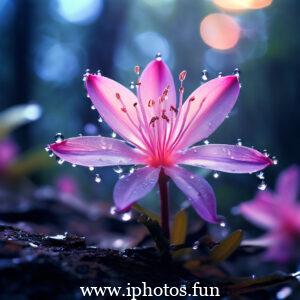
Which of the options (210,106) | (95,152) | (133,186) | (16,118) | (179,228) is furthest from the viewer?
(16,118)

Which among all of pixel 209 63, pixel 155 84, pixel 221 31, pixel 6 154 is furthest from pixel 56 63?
pixel 155 84

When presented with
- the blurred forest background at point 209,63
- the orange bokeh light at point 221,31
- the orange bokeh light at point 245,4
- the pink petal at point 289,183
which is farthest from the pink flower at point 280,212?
the orange bokeh light at point 221,31

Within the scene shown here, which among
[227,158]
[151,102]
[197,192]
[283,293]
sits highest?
[151,102]

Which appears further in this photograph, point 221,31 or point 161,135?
point 221,31

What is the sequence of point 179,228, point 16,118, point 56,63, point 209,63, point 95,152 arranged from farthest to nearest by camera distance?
point 56,63, point 209,63, point 16,118, point 179,228, point 95,152

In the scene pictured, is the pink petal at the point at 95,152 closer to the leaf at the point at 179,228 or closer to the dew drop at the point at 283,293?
the leaf at the point at 179,228

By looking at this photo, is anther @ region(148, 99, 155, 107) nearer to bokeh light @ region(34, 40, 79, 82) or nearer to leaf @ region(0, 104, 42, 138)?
leaf @ region(0, 104, 42, 138)

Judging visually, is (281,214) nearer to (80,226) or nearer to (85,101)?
(80,226)

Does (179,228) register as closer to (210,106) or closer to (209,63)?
(210,106)

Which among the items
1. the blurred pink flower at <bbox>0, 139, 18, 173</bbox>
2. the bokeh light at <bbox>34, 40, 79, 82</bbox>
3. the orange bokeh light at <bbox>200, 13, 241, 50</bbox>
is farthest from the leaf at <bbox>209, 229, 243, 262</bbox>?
the bokeh light at <bbox>34, 40, 79, 82</bbox>
